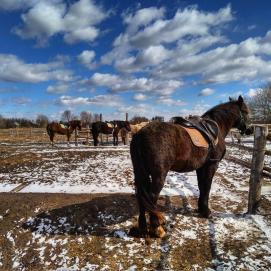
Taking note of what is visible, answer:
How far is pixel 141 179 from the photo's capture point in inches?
177

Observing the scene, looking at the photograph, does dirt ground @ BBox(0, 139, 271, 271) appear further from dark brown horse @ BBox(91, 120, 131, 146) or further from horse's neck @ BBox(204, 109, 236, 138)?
dark brown horse @ BBox(91, 120, 131, 146)

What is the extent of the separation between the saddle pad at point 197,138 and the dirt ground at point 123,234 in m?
1.42

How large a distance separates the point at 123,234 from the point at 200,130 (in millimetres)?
2341

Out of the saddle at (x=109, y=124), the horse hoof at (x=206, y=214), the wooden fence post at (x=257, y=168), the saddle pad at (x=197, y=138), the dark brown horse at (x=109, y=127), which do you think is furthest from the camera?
the saddle at (x=109, y=124)

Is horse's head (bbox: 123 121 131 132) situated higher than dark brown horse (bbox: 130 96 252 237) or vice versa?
horse's head (bbox: 123 121 131 132)

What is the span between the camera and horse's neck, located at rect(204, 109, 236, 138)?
5.97 metres

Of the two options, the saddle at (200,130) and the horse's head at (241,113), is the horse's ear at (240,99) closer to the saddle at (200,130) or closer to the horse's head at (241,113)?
the horse's head at (241,113)

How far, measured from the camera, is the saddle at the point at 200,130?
16.7 feet

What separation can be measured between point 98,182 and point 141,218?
12.4 ft

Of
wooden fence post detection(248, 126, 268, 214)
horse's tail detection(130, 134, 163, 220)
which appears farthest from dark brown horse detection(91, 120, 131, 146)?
horse's tail detection(130, 134, 163, 220)

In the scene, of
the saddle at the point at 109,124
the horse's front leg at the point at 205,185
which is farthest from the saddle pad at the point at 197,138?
the saddle at the point at 109,124

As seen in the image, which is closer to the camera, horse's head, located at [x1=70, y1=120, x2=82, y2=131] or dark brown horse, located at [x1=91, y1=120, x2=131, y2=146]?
dark brown horse, located at [x1=91, y1=120, x2=131, y2=146]

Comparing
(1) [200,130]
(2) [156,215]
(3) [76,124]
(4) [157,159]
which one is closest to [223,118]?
(1) [200,130]

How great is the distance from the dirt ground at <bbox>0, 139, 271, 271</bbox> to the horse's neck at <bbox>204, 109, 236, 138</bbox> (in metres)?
1.67
